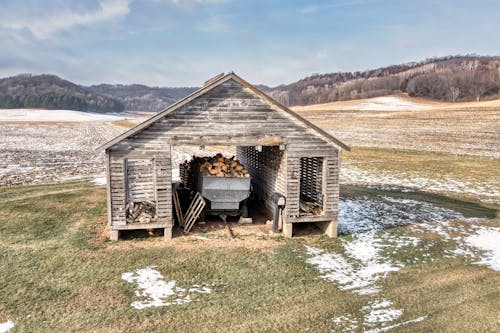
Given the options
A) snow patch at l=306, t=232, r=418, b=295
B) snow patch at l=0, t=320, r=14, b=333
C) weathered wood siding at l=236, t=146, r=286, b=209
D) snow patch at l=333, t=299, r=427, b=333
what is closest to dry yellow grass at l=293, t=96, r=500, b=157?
weathered wood siding at l=236, t=146, r=286, b=209

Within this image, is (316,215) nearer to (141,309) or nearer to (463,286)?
(463,286)

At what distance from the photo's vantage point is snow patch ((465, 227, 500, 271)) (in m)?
12.7

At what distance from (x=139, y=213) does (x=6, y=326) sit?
19.3ft

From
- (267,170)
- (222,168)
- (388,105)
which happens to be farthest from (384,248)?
(388,105)

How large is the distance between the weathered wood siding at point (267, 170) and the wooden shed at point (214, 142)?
62 cm

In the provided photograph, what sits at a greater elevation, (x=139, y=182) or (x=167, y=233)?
(x=139, y=182)

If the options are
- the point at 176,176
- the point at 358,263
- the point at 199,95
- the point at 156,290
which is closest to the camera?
the point at 156,290

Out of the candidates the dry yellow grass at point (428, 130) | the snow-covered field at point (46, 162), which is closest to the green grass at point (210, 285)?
the snow-covered field at point (46, 162)

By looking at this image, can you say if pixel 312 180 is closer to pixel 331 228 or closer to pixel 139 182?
pixel 331 228

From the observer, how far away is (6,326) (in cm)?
870

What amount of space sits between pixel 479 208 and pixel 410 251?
8375mm

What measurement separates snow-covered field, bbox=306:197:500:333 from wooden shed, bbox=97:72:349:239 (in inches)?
70.3

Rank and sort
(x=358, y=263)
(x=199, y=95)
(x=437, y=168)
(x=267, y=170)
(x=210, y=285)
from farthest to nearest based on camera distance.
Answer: (x=437, y=168), (x=267, y=170), (x=199, y=95), (x=358, y=263), (x=210, y=285)

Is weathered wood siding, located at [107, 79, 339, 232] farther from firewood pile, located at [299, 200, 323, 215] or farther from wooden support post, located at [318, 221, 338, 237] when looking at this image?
firewood pile, located at [299, 200, 323, 215]
